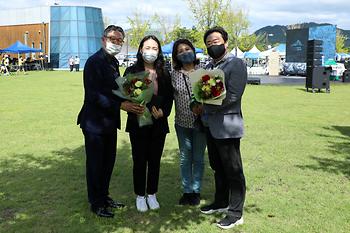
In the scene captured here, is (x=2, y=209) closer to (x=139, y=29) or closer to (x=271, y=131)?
(x=271, y=131)

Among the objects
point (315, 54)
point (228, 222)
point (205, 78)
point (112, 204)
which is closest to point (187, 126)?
point (205, 78)

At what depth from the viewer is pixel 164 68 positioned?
4.61 metres

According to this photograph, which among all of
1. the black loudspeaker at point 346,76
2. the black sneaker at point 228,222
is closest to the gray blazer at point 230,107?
the black sneaker at point 228,222

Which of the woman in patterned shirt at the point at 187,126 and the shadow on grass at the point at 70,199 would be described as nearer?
the shadow on grass at the point at 70,199

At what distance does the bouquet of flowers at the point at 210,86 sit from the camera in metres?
3.96

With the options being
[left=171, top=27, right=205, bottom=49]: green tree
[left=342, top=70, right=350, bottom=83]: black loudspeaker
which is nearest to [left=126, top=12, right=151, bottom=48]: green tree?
[left=171, top=27, right=205, bottom=49]: green tree

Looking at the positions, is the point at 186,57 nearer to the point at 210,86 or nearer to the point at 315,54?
the point at 210,86

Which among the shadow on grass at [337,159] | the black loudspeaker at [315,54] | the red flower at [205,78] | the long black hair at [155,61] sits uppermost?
the black loudspeaker at [315,54]

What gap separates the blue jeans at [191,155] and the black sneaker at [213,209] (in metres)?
0.33

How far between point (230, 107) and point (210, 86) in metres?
0.32

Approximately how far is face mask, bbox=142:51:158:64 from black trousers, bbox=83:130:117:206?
35.3 inches

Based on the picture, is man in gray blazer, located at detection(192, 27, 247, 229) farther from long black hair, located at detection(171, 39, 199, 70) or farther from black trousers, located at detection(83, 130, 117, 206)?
black trousers, located at detection(83, 130, 117, 206)

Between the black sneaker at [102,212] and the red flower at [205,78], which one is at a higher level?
the red flower at [205,78]

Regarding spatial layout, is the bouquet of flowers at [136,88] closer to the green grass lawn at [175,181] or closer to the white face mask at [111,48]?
the white face mask at [111,48]
